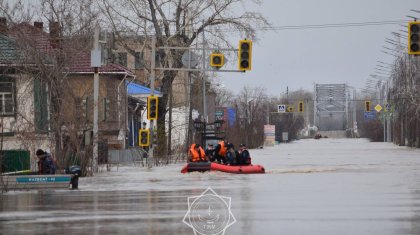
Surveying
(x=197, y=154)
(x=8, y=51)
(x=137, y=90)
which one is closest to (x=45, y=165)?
(x=197, y=154)

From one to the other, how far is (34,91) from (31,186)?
72.1 feet

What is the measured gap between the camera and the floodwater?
17.0 meters

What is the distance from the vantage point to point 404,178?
34.7 metres

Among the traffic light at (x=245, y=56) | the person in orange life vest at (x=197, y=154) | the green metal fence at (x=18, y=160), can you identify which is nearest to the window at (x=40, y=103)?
the green metal fence at (x=18, y=160)

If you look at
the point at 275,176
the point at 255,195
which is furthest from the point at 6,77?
the point at 255,195

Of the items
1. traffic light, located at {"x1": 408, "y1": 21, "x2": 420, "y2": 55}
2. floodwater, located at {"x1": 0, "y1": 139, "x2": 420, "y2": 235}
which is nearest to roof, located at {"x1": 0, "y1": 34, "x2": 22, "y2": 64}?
floodwater, located at {"x1": 0, "y1": 139, "x2": 420, "y2": 235}

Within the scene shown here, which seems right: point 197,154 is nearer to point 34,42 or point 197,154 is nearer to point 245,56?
point 245,56

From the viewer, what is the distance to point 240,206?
2181 cm

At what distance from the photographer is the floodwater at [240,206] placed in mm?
17047

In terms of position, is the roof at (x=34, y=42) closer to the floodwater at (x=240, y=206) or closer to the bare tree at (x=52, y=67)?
the bare tree at (x=52, y=67)

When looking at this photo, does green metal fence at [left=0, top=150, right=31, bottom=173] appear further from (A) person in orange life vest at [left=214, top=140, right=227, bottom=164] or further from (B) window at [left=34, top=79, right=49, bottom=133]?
(A) person in orange life vest at [left=214, top=140, right=227, bottom=164]

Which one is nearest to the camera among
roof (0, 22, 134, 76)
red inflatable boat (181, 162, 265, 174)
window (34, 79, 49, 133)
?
red inflatable boat (181, 162, 265, 174)

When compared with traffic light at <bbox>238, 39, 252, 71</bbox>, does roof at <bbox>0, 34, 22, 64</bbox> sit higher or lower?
higher

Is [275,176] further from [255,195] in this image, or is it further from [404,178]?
[255,195]
